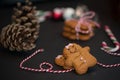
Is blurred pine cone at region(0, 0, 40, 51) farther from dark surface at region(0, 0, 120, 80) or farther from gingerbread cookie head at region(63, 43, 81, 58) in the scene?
gingerbread cookie head at region(63, 43, 81, 58)

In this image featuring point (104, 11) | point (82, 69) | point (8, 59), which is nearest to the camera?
point (82, 69)

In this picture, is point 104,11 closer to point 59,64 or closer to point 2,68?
point 59,64

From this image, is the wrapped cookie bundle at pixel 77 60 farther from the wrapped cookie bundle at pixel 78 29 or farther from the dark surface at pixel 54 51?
the wrapped cookie bundle at pixel 78 29

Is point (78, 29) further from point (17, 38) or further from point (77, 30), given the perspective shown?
point (17, 38)

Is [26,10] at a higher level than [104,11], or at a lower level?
higher

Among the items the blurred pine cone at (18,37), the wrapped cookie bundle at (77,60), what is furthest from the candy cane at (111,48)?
the blurred pine cone at (18,37)

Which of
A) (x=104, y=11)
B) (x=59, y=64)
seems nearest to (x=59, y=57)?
(x=59, y=64)
